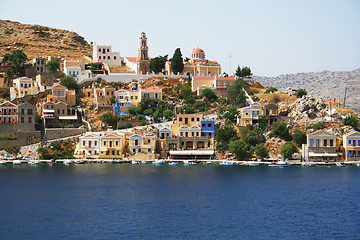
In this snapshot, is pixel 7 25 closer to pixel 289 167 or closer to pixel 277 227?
pixel 289 167

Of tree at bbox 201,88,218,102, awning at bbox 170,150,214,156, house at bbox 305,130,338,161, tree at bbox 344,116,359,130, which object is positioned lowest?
awning at bbox 170,150,214,156

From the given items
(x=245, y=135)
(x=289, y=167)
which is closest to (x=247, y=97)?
(x=245, y=135)

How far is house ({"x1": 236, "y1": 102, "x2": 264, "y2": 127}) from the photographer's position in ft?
275

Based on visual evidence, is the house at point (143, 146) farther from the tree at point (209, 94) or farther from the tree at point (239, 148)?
the tree at point (209, 94)

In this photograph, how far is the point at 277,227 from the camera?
49.0m

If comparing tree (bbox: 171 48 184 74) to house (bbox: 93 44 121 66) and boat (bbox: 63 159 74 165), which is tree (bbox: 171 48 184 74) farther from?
boat (bbox: 63 159 74 165)

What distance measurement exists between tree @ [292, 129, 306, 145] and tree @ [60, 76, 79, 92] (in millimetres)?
31631

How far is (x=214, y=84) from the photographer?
312 feet

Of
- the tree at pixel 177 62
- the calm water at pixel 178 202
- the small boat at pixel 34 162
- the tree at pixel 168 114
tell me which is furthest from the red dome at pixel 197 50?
the small boat at pixel 34 162

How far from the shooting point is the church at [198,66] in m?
101

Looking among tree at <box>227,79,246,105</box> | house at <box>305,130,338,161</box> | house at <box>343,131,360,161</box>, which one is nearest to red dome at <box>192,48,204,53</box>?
tree at <box>227,79,246,105</box>

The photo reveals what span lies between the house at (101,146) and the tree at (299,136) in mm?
21312

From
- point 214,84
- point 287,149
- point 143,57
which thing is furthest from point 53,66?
point 287,149

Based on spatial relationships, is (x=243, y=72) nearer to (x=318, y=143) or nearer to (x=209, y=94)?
(x=209, y=94)
